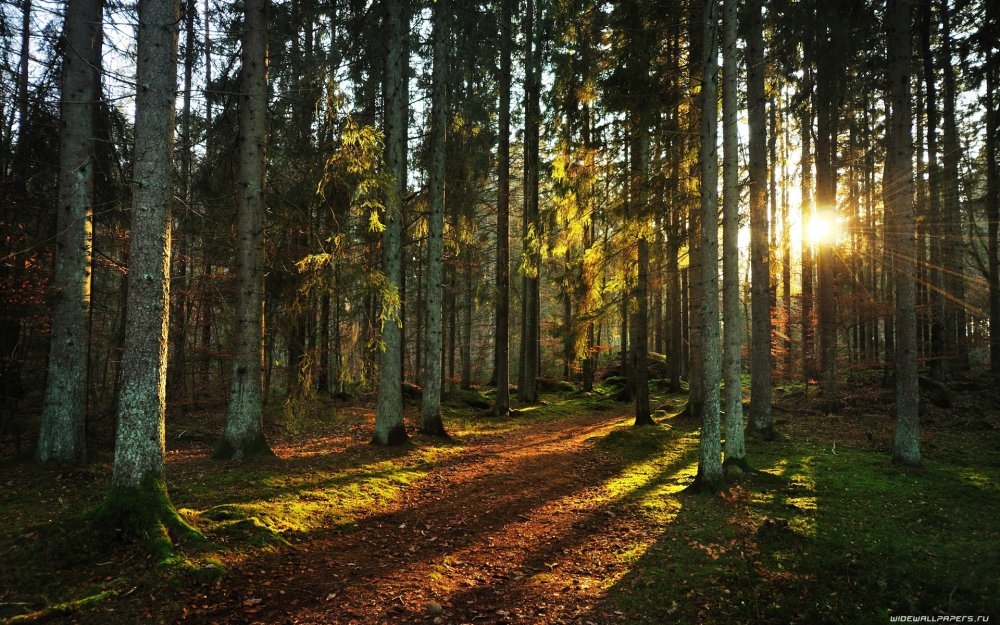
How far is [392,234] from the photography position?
10.8 meters

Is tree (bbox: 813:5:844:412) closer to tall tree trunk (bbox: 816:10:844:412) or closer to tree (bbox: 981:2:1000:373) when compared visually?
tall tree trunk (bbox: 816:10:844:412)

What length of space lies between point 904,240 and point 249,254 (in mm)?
12689

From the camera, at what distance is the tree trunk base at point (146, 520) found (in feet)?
15.1

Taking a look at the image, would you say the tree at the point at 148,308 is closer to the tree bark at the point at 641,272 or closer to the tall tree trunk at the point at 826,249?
the tree bark at the point at 641,272

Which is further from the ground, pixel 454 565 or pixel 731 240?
pixel 731 240

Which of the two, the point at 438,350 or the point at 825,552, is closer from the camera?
the point at 825,552

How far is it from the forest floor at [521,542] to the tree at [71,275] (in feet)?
2.35

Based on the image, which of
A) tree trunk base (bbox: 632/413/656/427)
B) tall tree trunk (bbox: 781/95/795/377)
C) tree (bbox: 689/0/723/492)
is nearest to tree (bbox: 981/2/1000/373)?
tall tree trunk (bbox: 781/95/795/377)

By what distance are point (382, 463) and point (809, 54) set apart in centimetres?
1423

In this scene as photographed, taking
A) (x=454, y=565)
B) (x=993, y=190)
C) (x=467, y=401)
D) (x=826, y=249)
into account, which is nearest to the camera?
(x=454, y=565)

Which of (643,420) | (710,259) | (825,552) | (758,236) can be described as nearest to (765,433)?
(643,420)

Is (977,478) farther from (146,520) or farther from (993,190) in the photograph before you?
(146,520)

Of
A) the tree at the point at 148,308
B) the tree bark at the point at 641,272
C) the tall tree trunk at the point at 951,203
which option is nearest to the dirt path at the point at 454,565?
the tree at the point at 148,308

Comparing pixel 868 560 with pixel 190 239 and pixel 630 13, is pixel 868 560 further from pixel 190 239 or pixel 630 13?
pixel 190 239
